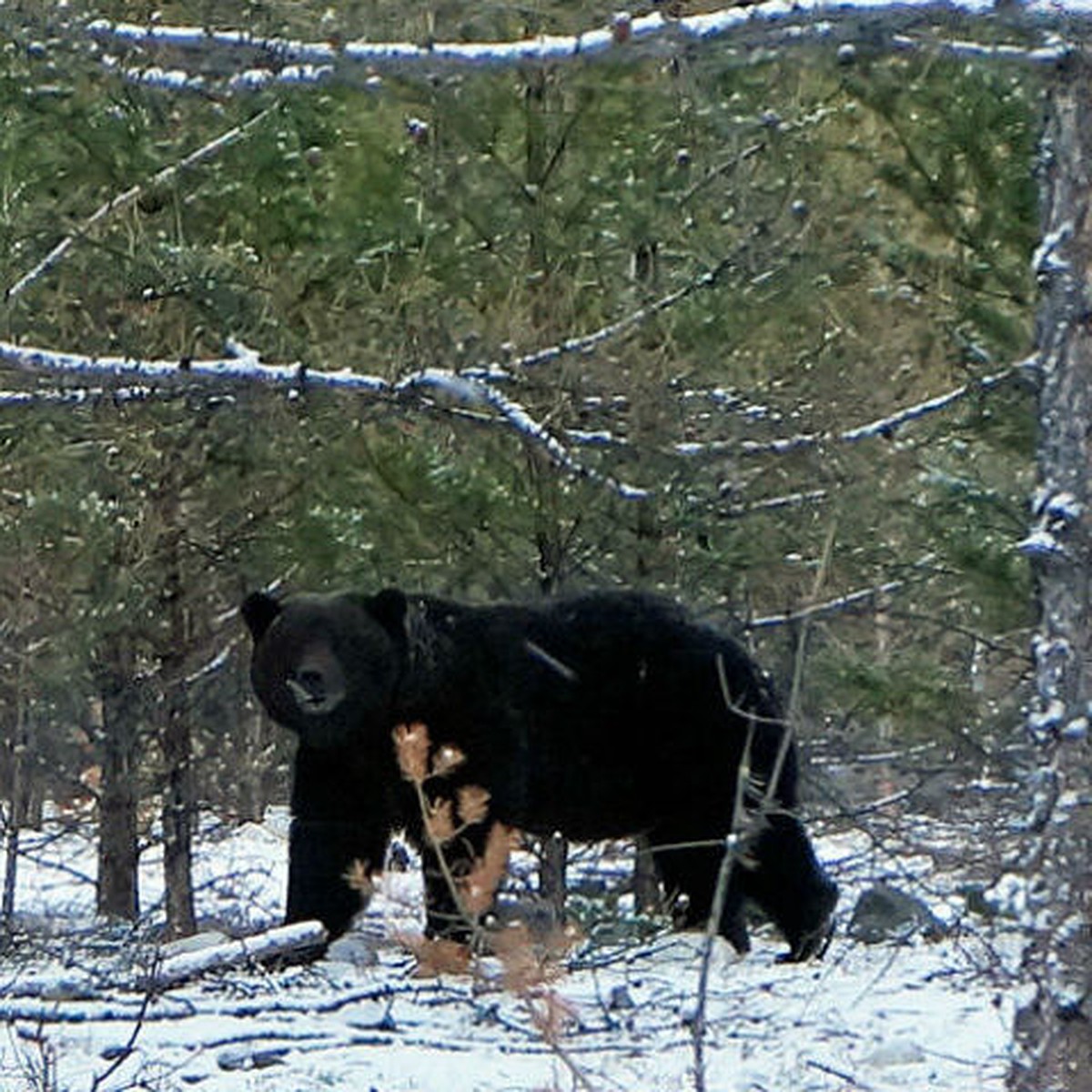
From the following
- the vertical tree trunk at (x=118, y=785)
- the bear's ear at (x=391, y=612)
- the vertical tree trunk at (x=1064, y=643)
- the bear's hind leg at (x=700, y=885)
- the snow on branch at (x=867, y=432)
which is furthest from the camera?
the vertical tree trunk at (x=118, y=785)

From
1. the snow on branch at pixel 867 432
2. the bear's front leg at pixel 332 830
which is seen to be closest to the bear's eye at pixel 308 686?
the bear's front leg at pixel 332 830

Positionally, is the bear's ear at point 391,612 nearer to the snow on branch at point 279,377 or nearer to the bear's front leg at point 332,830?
the bear's front leg at point 332,830

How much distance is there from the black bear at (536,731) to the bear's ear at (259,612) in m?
0.01

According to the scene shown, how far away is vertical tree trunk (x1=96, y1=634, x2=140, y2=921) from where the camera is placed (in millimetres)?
11836

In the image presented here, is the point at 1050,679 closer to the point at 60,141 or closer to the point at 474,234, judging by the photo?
the point at 474,234

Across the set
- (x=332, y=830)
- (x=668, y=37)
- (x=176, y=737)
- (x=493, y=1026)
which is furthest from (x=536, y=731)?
(x=668, y=37)

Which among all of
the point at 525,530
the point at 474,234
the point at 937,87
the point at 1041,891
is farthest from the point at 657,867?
the point at 1041,891

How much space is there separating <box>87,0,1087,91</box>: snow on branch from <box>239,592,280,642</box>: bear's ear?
3.62 meters

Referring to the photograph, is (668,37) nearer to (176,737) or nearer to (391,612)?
(391,612)

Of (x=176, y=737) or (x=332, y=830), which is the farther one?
(x=176, y=737)

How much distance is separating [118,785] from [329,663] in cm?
294

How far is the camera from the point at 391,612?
941 centimetres

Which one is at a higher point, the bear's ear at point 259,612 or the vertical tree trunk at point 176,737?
the bear's ear at point 259,612

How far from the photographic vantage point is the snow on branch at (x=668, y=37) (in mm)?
5473
